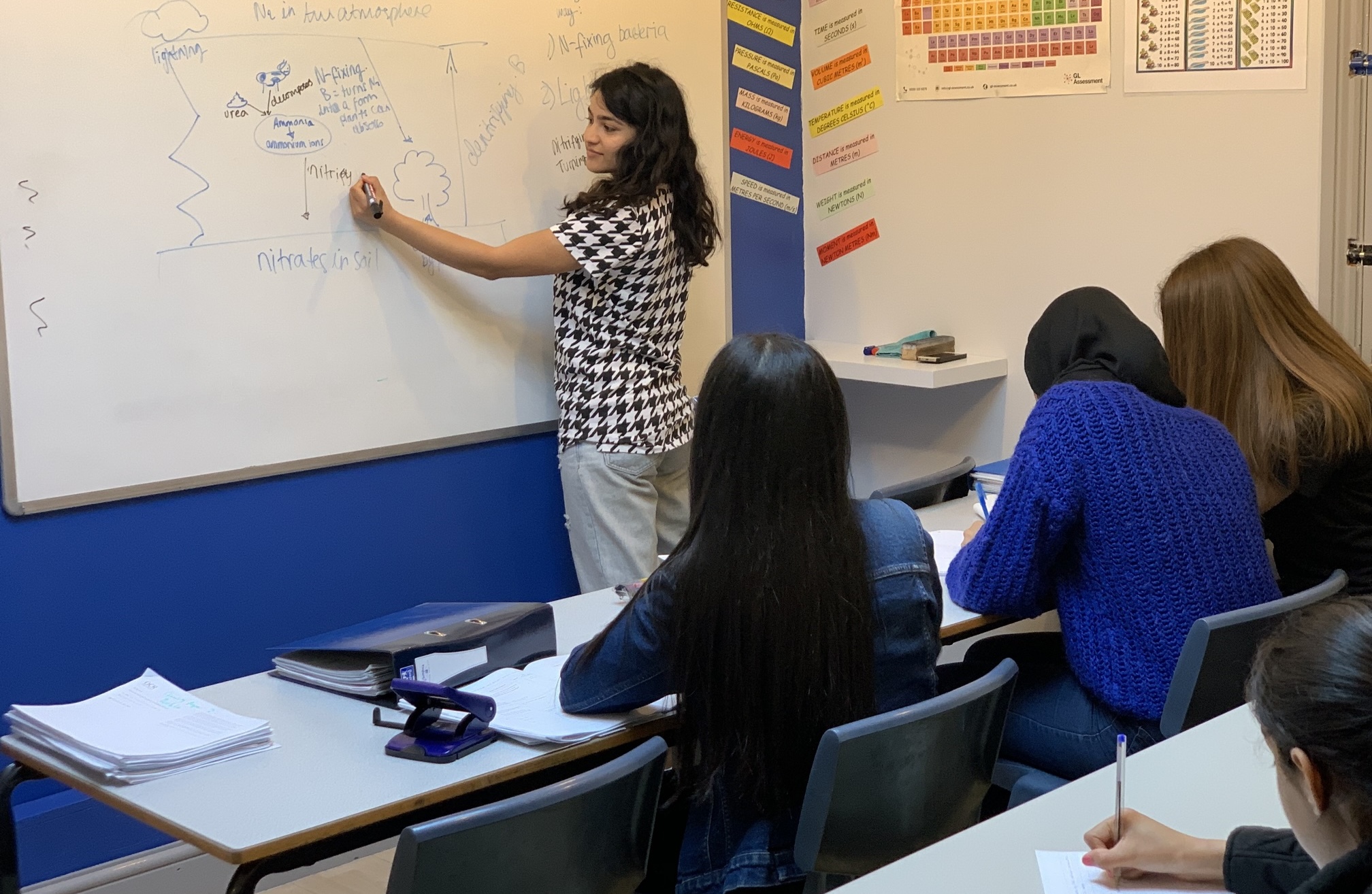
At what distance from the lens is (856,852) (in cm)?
175

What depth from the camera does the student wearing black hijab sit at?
2039 mm

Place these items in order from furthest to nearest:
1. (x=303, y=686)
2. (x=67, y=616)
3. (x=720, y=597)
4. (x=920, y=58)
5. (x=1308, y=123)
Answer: (x=920, y=58), (x=1308, y=123), (x=67, y=616), (x=303, y=686), (x=720, y=597)

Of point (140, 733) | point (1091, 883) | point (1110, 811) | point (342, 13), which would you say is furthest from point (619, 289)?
point (1091, 883)

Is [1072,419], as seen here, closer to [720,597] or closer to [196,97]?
[720,597]

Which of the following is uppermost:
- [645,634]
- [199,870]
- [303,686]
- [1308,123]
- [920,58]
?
[920,58]

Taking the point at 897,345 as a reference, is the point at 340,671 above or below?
below

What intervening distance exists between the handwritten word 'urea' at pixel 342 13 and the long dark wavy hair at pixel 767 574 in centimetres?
166

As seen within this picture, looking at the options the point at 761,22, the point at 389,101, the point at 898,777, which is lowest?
the point at 898,777

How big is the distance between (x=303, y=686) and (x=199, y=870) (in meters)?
1.11

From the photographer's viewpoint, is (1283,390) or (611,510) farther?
(611,510)

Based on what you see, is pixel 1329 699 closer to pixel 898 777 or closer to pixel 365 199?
pixel 898 777

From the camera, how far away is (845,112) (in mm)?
4172

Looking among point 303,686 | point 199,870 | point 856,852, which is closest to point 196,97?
point 303,686

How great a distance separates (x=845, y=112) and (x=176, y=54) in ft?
6.94
